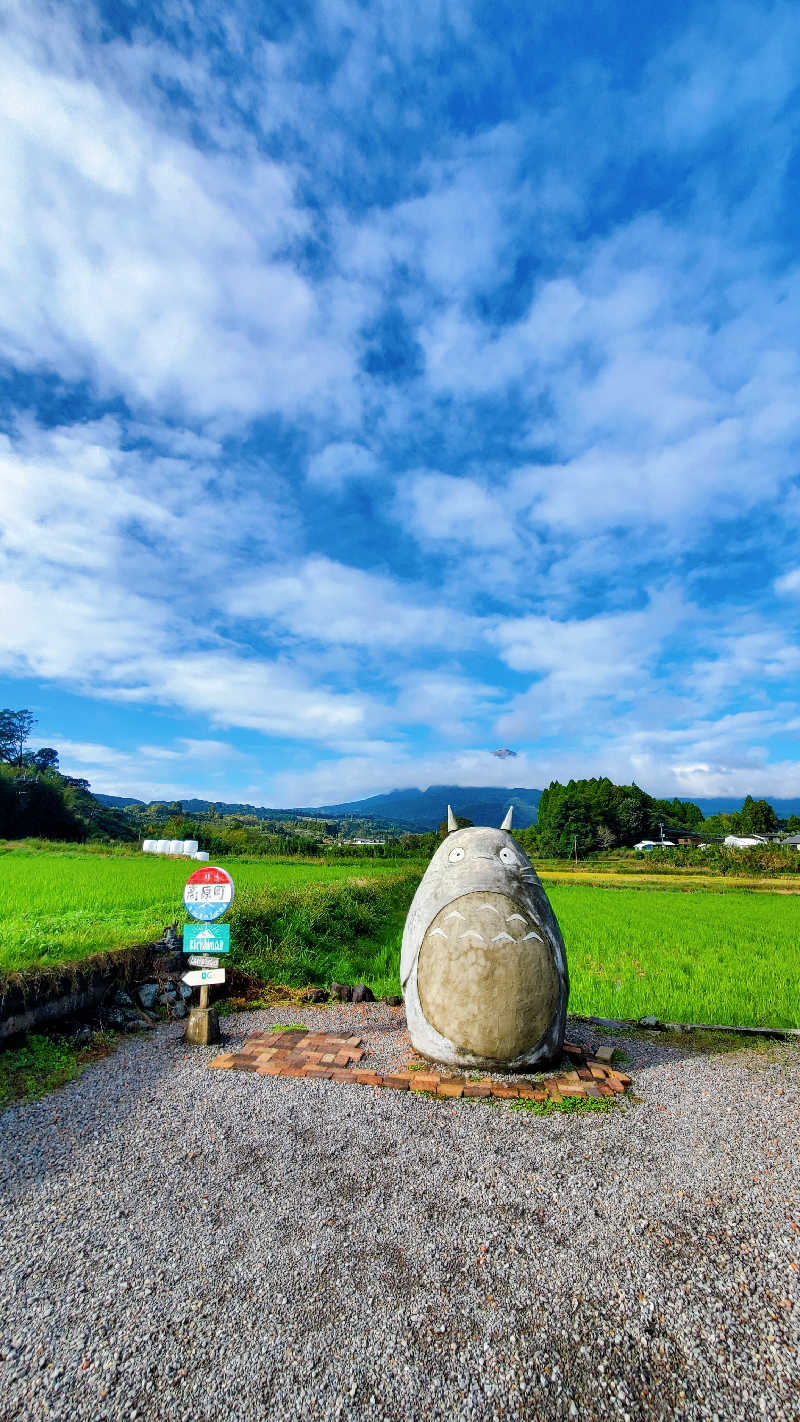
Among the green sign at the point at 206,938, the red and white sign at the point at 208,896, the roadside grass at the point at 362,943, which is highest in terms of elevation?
the red and white sign at the point at 208,896

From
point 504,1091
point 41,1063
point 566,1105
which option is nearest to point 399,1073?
point 504,1091

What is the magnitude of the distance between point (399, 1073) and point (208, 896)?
3.39 meters

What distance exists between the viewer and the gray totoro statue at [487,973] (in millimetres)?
6102

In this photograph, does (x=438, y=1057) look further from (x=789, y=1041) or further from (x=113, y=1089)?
(x=789, y=1041)

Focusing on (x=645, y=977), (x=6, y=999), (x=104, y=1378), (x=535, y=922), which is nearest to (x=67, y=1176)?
(x=104, y=1378)

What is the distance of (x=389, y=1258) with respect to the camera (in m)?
3.58

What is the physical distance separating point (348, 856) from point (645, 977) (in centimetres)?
3135

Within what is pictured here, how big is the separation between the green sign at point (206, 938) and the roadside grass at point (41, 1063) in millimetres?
1326

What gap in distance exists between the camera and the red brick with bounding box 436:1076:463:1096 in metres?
5.82

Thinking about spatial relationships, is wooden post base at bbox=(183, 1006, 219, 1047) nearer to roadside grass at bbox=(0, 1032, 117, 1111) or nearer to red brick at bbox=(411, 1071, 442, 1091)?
roadside grass at bbox=(0, 1032, 117, 1111)

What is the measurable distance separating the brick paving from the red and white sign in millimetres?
1644

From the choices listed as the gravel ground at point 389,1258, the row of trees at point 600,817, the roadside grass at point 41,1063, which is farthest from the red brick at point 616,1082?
the row of trees at point 600,817

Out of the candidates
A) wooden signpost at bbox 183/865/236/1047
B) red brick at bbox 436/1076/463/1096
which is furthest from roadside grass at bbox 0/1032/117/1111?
red brick at bbox 436/1076/463/1096

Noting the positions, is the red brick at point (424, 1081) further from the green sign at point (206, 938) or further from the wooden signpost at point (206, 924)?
the green sign at point (206, 938)
